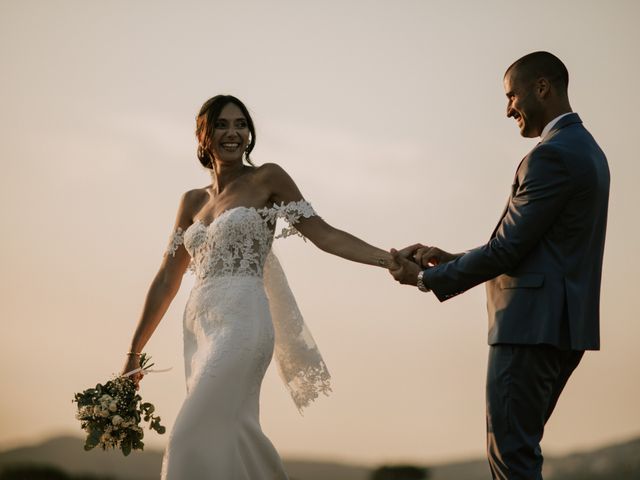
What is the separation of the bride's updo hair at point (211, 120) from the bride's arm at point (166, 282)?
1.38 ft

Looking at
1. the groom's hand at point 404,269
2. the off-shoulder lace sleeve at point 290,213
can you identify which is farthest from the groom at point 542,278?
the off-shoulder lace sleeve at point 290,213

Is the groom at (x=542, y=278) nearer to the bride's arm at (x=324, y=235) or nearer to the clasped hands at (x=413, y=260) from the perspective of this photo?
the clasped hands at (x=413, y=260)

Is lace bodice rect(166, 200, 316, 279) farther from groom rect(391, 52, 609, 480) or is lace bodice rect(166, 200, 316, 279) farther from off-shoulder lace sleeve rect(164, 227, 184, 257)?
groom rect(391, 52, 609, 480)

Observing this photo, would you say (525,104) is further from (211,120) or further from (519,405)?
(211,120)

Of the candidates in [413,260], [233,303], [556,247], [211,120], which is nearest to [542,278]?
[556,247]

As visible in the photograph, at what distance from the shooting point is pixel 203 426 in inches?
206

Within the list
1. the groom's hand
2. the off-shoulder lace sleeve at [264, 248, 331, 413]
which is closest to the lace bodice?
the off-shoulder lace sleeve at [264, 248, 331, 413]

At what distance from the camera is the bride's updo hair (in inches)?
241

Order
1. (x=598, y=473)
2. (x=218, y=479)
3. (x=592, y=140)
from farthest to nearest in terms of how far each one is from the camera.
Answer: (x=598, y=473) → (x=218, y=479) → (x=592, y=140)

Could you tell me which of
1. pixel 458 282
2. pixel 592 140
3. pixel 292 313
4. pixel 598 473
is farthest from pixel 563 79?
pixel 598 473

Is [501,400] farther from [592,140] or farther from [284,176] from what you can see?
[284,176]

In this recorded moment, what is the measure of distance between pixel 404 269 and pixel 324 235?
2.05 ft

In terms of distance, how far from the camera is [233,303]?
558cm

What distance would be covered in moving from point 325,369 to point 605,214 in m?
2.31
